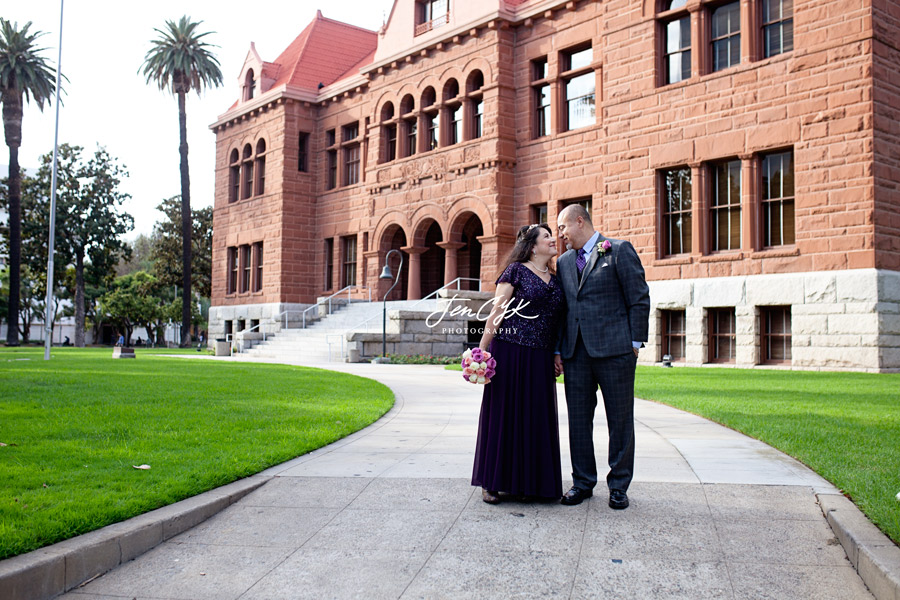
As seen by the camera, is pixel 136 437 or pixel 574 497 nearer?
pixel 574 497

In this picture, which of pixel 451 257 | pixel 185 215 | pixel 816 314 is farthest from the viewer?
pixel 185 215

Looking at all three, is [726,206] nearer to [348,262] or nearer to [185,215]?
[348,262]

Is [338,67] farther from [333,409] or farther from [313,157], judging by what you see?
[333,409]

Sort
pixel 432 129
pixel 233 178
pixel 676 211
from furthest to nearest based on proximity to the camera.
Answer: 1. pixel 233 178
2. pixel 432 129
3. pixel 676 211

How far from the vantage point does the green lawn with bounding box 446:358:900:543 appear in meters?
5.70

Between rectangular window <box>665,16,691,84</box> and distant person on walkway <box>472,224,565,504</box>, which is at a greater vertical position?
rectangular window <box>665,16,691,84</box>

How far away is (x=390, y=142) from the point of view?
3256 centimetres

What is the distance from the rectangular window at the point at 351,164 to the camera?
1377 inches

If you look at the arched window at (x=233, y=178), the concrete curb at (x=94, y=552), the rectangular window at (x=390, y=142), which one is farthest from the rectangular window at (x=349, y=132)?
the concrete curb at (x=94, y=552)

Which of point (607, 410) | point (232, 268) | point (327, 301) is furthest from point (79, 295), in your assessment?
point (607, 410)

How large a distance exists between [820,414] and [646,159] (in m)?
14.2

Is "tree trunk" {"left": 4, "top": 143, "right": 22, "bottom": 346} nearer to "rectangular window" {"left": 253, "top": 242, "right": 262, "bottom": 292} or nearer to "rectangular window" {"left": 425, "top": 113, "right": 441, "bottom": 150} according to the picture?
"rectangular window" {"left": 253, "top": 242, "right": 262, "bottom": 292}

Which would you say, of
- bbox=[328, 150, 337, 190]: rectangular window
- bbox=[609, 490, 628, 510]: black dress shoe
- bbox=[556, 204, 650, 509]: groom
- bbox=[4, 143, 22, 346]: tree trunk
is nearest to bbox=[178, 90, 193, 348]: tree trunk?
bbox=[4, 143, 22, 346]: tree trunk

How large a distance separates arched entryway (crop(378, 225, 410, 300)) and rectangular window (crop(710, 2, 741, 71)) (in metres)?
14.0
